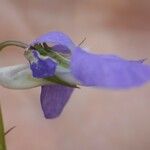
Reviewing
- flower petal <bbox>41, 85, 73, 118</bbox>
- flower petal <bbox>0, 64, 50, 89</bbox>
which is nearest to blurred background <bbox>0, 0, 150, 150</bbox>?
flower petal <bbox>41, 85, 73, 118</bbox>

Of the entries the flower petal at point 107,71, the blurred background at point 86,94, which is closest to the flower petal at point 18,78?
the flower petal at point 107,71

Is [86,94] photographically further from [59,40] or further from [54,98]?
[59,40]

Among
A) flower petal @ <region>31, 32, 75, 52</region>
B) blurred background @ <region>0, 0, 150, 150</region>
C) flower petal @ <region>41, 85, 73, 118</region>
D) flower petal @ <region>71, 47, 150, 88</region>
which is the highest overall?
flower petal @ <region>71, 47, 150, 88</region>

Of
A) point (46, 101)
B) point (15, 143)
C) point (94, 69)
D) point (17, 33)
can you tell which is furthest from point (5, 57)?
point (94, 69)

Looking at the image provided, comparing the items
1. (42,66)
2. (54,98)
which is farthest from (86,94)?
(42,66)

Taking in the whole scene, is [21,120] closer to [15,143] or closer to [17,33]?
[15,143]

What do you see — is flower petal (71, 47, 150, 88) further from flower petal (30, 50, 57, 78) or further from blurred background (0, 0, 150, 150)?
blurred background (0, 0, 150, 150)

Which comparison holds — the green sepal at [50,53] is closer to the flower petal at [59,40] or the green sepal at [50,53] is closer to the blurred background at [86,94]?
the flower petal at [59,40]
